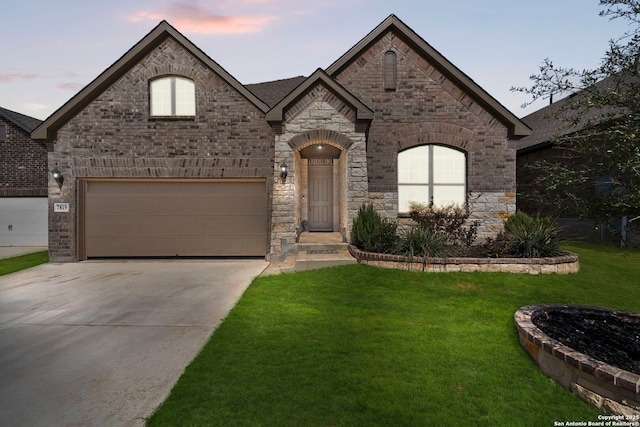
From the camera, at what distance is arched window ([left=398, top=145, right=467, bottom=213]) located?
1137 cm

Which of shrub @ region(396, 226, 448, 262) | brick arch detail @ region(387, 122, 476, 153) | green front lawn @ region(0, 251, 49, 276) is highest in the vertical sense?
brick arch detail @ region(387, 122, 476, 153)

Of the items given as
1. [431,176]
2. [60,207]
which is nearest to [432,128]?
[431,176]

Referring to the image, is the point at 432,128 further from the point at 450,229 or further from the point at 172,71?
the point at 172,71

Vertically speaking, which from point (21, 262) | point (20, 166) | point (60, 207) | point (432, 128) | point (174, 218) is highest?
point (432, 128)

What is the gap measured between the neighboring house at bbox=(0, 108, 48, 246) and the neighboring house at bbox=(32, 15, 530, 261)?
522cm

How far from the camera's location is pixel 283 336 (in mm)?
4738

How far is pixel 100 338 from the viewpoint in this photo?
4883mm

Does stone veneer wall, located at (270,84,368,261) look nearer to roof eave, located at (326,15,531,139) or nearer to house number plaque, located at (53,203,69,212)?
roof eave, located at (326,15,531,139)

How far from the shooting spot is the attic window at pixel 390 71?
37.3ft

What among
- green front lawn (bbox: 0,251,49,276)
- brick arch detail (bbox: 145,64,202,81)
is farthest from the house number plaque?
brick arch detail (bbox: 145,64,202,81)

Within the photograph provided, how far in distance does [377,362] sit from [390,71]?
1002cm

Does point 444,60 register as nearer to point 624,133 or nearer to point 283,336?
point 624,133

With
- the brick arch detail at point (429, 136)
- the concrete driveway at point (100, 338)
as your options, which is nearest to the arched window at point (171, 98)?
the concrete driveway at point (100, 338)

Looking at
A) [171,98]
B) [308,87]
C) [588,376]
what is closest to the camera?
[588,376]
